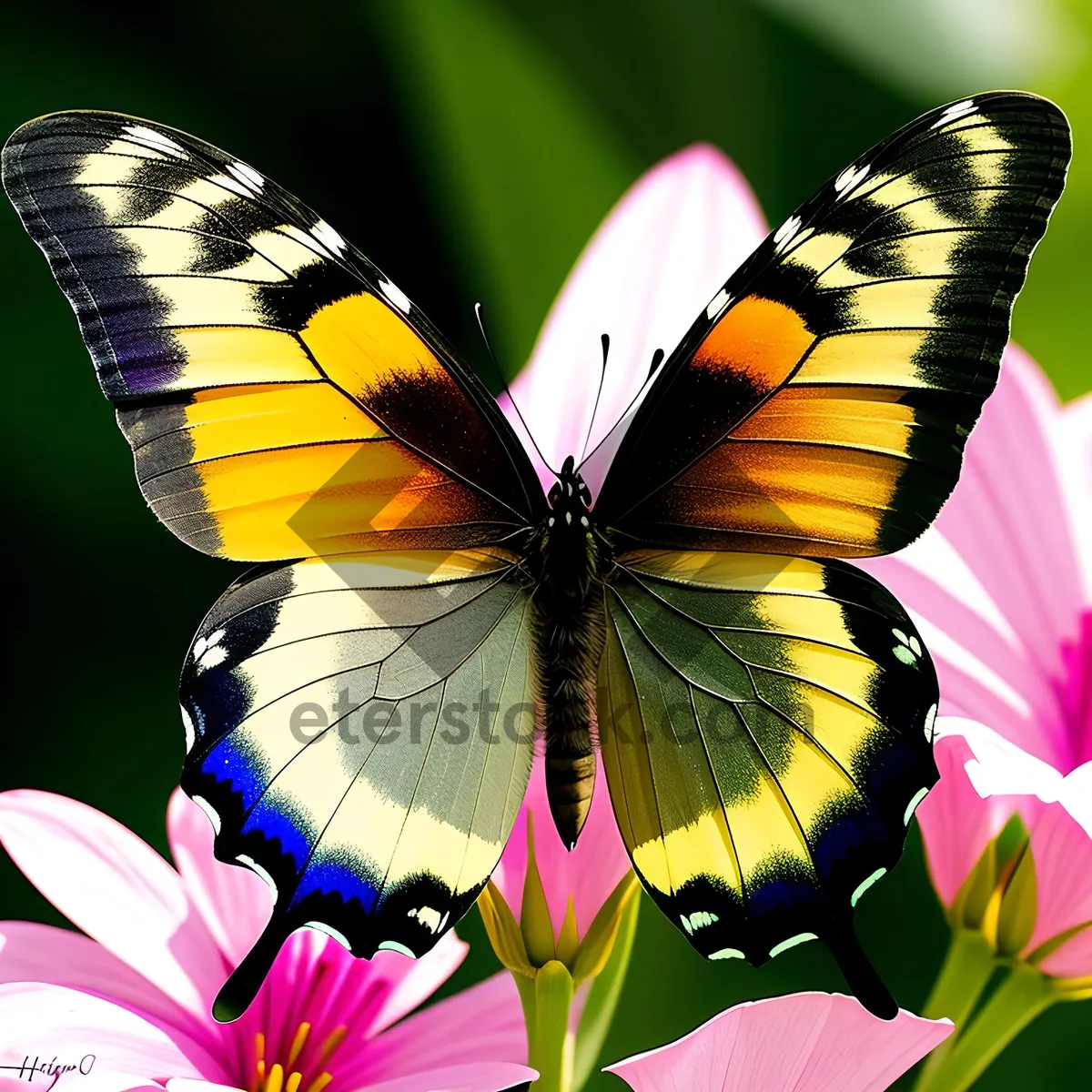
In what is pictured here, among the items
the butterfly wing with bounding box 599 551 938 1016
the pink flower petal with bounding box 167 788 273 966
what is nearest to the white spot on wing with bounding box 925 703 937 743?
the butterfly wing with bounding box 599 551 938 1016

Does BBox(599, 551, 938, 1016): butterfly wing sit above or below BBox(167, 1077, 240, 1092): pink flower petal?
above

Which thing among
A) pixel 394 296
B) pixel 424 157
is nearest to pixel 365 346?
pixel 394 296

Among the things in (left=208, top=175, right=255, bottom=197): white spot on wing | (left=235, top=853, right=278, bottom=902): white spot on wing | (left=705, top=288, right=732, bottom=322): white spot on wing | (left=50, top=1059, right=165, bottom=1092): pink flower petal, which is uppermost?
(left=208, top=175, right=255, bottom=197): white spot on wing

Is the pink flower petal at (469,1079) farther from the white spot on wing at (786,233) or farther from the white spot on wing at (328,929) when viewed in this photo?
the white spot on wing at (786,233)

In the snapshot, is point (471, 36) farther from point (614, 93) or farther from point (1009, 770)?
point (1009, 770)

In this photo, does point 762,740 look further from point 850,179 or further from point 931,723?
point 850,179

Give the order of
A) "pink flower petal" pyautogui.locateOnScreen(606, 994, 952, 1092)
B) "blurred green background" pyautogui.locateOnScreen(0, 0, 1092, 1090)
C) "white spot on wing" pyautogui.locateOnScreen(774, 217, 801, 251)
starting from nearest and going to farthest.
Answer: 1. "pink flower petal" pyautogui.locateOnScreen(606, 994, 952, 1092)
2. "white spot on wing" pyautogui.locateOnScreen(774, 217, 801, 251)
3. "blurred green background" pyautogui.locateOnScreen(0, 0, 1092, 1090)

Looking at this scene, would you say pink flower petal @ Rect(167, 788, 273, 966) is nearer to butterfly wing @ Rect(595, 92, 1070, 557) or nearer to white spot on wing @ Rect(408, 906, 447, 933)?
white spot on wing @ Rect(408, 906, 447, 933)
